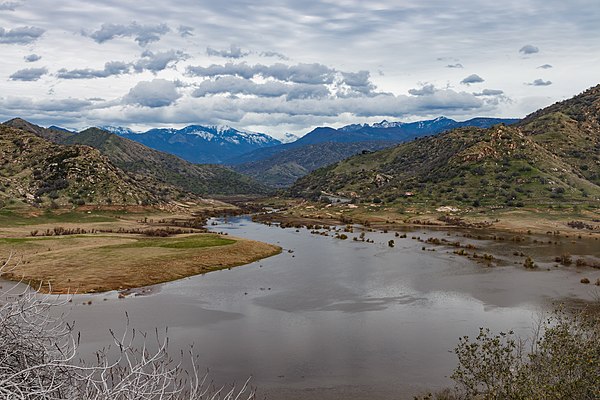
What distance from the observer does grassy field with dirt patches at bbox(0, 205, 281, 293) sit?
51312 mm

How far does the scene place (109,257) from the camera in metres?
61.9

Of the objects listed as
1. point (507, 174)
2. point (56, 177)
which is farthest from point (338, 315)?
point (507, 174)

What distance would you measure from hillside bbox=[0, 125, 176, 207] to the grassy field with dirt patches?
2490cm

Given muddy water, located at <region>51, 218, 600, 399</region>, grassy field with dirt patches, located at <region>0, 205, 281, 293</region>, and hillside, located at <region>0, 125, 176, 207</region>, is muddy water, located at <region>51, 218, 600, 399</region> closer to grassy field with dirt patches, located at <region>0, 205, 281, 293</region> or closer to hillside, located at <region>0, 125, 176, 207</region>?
grassy field with dirt patches, located at <region>0, 205, 281, 293</region>

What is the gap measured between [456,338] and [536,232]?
79678 millimetres

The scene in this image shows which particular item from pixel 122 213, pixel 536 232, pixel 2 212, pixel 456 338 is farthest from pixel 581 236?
pixel 2 212

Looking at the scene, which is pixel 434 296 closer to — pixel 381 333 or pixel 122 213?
pixel 381 333

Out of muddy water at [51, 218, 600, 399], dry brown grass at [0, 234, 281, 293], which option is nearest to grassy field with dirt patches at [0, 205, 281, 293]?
dry brown grass at [0, 234, 281, 293]

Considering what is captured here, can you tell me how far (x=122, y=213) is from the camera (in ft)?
399

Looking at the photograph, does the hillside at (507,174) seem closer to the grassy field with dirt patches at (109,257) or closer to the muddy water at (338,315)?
the muddy water at (338,315)

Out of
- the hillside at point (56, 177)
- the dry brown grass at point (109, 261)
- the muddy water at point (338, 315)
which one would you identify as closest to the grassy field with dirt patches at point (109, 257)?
the dry brown grass at point (109, 261)

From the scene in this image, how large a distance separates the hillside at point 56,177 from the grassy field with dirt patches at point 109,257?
81.7 feet

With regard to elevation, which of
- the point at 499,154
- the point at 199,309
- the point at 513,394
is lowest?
the point at 199,309

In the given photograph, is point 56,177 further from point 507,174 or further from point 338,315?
point 507,174
